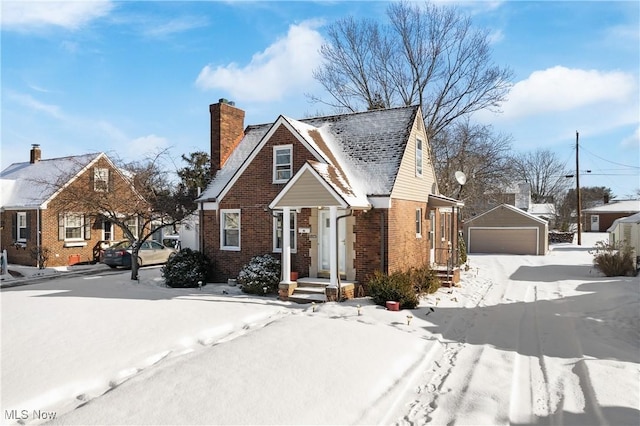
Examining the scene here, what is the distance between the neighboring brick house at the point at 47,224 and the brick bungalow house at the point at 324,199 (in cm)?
868

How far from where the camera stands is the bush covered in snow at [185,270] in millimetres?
16141

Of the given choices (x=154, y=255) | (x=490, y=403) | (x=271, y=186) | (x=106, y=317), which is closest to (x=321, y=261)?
(x=271, y=186)

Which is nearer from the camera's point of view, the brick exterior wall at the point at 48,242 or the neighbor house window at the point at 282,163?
the neighbor house window at the point at 282,163

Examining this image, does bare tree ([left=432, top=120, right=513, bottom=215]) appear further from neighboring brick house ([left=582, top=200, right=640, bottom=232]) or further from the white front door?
neighboring brick house ([left=582, top=200, right=640, bottom=232])

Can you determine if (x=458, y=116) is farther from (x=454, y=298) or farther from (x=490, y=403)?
(x=490, y=403)

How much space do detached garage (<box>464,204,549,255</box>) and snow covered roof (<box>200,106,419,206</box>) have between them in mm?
20454

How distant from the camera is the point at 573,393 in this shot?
6.61m

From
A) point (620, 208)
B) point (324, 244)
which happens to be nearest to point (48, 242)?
point (324, 244)

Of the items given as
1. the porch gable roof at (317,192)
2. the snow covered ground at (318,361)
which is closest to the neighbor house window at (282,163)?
the porch gable roof at (317,192)

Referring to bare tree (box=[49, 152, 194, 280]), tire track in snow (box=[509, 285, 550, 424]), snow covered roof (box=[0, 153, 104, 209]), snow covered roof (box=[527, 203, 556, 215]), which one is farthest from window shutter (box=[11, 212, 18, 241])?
snow covered roof (box=[527, 203, 556, 215])

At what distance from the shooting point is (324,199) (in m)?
13.2

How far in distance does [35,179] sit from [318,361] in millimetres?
26713

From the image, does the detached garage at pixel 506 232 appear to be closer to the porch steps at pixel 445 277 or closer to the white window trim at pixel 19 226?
the porch steps at pixel 445 277

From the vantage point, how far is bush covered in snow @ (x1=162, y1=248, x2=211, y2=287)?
16141 mm
